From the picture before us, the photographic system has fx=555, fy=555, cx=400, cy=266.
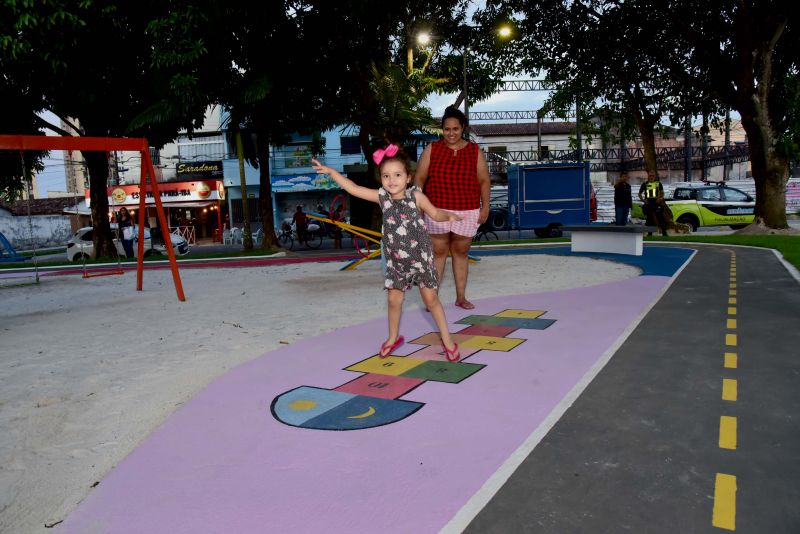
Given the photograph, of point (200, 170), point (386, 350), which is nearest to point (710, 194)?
point (386, 350)

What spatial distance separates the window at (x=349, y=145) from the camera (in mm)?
33625

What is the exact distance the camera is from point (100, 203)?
18.4 meters

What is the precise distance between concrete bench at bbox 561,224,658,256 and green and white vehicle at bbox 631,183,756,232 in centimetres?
973

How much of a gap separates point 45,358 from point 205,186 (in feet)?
110

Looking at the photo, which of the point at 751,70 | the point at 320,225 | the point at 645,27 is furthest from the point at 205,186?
the point at 751,70

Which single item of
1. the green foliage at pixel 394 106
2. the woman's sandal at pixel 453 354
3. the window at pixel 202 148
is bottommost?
the woman's sandal at pixel 453 354

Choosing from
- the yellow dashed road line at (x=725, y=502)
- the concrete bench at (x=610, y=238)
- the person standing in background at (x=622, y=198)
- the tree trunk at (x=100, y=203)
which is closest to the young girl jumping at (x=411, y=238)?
the yellow dashed road line at (x=725, y=502)

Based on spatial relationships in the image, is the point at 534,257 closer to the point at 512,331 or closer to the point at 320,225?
the point at 512,331

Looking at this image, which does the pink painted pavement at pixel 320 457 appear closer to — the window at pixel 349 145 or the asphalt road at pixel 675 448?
the asphalt road at pixel 675 448

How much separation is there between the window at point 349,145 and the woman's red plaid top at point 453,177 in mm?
28760

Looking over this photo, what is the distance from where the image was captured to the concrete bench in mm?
11084

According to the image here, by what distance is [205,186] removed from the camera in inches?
1427

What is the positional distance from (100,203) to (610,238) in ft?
52.1

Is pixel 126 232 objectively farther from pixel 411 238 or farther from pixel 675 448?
pixel 675 448
